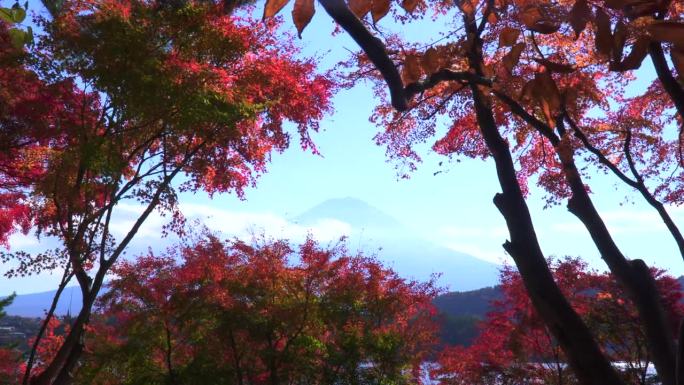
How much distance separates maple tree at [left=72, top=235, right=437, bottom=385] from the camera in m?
9.72

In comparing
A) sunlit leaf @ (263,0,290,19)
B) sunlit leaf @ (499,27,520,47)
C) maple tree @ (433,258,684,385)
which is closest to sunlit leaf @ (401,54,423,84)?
sunlit leaf @ (499,27,520,47)

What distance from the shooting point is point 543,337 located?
1124 centimetres

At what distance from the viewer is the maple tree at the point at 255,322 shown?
9.72 meters

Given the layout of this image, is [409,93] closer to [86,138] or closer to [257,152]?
[86,138]

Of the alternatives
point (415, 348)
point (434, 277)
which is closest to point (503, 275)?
point (434, 277)

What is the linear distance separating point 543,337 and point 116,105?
30.4 feet

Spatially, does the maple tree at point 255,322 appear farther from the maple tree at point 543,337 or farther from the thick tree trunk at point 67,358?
the thick tree trunk at point 67,358

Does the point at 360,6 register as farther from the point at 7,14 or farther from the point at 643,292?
the point at 643,292

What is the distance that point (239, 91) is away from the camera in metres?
7.62

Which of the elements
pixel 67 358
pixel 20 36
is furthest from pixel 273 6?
pixel 67 358

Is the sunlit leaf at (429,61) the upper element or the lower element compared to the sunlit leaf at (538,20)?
upper

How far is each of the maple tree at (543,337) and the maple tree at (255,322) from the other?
4.08 feet

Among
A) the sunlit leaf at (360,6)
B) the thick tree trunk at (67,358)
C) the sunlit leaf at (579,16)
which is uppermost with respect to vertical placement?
the sunlit leaf at (360,6)

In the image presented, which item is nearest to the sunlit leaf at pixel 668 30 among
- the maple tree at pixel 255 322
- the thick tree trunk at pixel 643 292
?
the thick tree trunk at pixel 643 292
